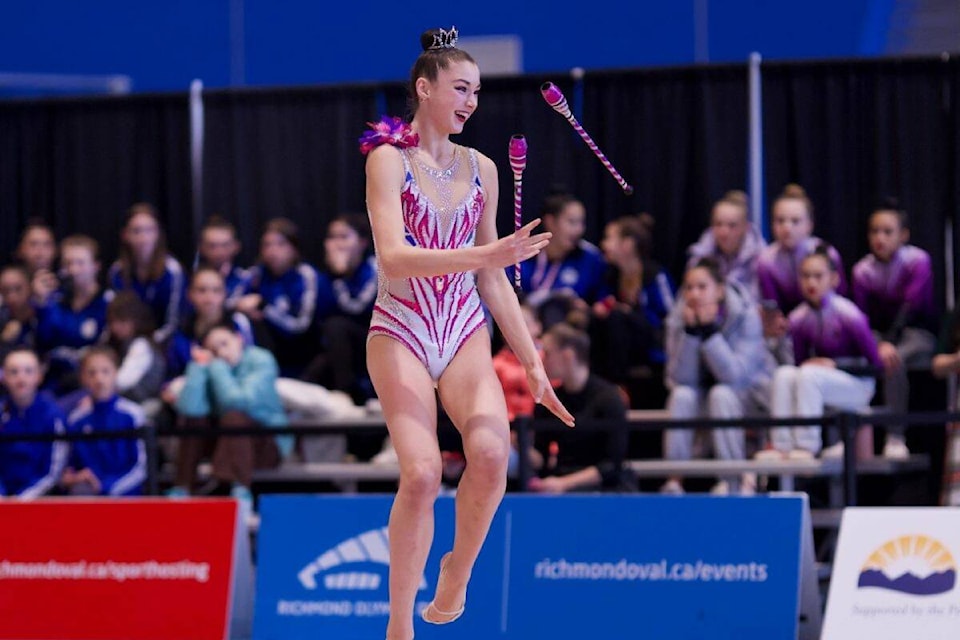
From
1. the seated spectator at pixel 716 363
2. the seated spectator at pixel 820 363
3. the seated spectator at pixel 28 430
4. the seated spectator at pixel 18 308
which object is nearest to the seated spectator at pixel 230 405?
the seated spectator at pixel 28 430

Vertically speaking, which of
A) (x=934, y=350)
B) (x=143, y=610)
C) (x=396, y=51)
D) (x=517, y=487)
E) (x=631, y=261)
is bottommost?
(x=143, y=610)

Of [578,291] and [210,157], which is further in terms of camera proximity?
[210,157]

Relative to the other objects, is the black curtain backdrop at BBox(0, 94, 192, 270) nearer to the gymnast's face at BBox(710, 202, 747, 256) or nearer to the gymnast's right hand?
the gymnast's face at BBox(710, 202, 747, 256)

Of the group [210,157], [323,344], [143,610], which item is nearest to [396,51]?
[210,157]

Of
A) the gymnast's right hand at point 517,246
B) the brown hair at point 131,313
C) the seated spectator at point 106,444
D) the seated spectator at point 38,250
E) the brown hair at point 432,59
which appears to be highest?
the brown hair at point 432,59

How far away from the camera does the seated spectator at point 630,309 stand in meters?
8.27

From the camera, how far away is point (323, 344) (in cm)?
880

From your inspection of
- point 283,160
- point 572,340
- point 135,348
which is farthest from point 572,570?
point 283,160

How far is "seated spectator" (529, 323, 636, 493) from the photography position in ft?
24.0

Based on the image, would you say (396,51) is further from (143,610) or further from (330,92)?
(143,610)

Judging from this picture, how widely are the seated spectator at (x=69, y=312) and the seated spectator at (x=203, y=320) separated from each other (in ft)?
1.66

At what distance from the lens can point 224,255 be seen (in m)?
8.92

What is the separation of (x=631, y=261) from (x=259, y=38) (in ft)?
11.8

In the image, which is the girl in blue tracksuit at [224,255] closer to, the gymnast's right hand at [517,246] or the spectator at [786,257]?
the spectator at [786,257]
